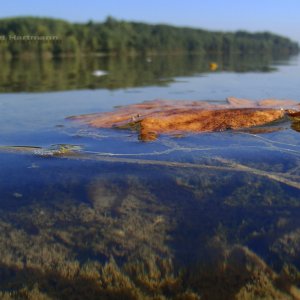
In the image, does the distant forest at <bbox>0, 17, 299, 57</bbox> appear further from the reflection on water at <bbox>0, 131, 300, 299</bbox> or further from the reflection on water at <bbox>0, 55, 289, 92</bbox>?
the reflection on water at <bbox>0, 131, 300, 299</bbox>

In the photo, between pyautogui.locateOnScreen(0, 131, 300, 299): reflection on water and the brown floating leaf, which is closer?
pyautogui.locateOnScreen(0, 131, 300, 299): reflection on water

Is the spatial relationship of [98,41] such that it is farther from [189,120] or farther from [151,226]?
[151,226]

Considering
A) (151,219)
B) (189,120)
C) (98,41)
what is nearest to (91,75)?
(189,120)

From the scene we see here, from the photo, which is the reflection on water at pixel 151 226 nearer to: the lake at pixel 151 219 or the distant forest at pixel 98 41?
the lake at pixel 151 219

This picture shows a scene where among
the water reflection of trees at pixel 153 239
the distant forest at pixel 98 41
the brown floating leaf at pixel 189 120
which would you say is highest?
the distant forest at pixel 98 41

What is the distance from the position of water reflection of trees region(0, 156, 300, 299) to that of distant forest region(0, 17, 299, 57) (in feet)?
160

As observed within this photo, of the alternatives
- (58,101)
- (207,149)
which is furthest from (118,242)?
(58,101)

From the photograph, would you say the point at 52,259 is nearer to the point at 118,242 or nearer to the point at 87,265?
the point at 87,265

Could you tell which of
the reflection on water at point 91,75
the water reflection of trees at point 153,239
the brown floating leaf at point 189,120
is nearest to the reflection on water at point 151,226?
the water reflection of trees at point 153,239

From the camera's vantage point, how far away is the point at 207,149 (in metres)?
3.23

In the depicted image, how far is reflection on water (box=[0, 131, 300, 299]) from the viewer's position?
1.67 m

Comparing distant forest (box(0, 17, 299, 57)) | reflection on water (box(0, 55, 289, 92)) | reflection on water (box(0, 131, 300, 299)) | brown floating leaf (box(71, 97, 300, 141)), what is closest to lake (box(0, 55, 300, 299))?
reflection on water (box(0, 131, 300, 299))

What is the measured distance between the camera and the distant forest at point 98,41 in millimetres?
57662

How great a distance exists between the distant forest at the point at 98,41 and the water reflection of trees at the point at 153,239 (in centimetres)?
4879
